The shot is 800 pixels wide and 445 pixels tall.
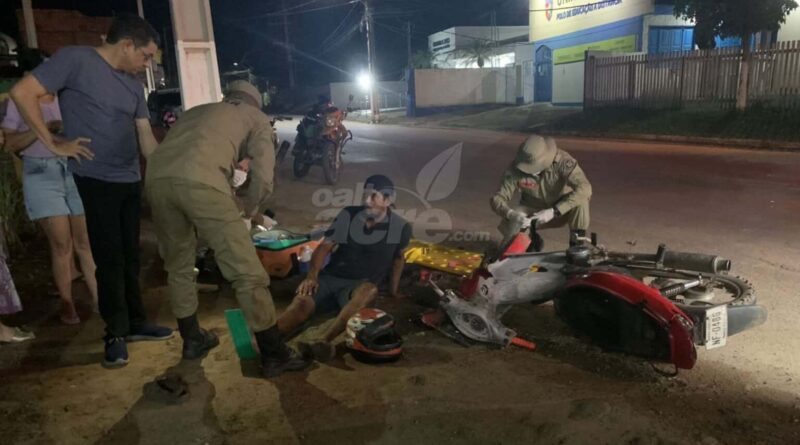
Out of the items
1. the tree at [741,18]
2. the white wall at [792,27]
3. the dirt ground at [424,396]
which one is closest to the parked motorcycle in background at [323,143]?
the dirt ground at [424,396]

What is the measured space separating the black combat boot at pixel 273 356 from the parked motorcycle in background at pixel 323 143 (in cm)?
706

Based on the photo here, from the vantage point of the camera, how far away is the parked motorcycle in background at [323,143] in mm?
10234

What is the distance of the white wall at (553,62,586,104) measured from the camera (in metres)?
23.7

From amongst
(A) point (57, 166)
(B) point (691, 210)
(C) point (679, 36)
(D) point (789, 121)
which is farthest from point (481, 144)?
(A) point (57, 166)

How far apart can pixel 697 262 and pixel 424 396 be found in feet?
6.34

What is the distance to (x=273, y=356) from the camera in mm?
3262

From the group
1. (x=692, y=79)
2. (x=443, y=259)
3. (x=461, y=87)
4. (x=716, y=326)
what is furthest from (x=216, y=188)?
(x=461, y=87)

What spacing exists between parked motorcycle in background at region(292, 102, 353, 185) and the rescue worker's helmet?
22.6ft

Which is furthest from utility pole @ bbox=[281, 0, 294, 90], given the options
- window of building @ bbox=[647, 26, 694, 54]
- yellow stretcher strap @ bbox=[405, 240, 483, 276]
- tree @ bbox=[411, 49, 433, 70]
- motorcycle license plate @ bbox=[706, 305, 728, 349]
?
motorcycle license plate @ bbox=[706, 305, 728, 349]

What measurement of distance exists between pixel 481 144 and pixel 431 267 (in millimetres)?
11839

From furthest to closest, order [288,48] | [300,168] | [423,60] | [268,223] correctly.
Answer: [288,48] → [423,60] → [300,168] → [268,223]

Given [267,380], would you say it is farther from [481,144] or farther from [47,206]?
[481,144]

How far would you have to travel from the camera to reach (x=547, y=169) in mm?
4793

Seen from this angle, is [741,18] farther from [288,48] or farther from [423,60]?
[288,48]
